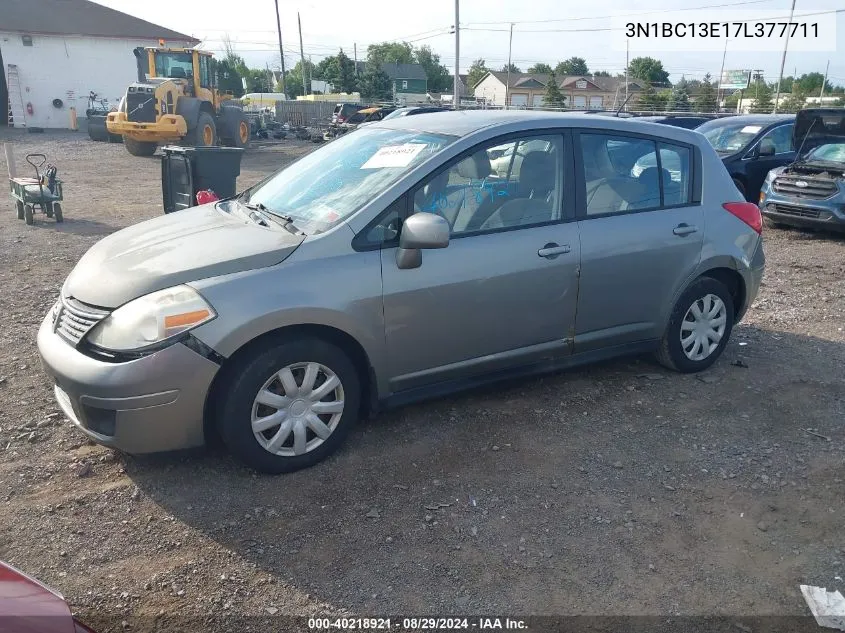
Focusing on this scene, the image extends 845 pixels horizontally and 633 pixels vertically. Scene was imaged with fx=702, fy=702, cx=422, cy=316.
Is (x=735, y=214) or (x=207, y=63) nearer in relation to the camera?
(x=735, y=214)

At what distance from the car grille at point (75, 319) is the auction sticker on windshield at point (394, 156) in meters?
1.69

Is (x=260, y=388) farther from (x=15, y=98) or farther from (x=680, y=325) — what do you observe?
(x=15, y=98)

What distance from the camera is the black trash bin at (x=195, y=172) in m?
7.75

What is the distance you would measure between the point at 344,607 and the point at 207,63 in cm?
2462

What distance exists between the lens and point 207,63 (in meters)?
24.2

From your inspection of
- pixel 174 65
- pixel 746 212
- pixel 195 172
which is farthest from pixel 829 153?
pixel 174 65

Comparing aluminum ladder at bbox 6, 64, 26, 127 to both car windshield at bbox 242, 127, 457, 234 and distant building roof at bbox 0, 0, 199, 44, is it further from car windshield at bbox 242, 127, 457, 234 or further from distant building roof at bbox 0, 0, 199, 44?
car windshield at bbox 242, 127, 457, 234

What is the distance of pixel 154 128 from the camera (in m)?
20.5

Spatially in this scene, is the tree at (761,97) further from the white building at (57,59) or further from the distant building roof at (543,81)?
the white building at (57,59)

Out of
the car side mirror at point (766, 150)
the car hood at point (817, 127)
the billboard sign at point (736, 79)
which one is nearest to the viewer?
the car hood at point (817, 127)

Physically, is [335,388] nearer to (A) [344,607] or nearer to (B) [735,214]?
(A) [344,607]

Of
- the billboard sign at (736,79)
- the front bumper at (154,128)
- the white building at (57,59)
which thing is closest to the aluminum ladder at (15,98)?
the white building at (57,59)

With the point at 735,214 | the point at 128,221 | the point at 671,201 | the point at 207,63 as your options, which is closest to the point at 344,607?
the point at 671,201

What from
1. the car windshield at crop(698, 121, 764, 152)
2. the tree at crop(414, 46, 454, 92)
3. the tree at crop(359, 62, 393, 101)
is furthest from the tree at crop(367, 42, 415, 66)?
the car windshield at crop(698, 121, 764, 152)
